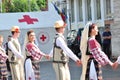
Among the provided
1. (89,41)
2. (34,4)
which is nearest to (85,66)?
(89,41)

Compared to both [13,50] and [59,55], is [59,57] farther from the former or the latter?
[13,50]

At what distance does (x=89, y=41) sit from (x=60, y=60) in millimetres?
1303

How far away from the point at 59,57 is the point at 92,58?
1220mm

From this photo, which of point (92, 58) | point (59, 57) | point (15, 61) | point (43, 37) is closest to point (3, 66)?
point (15, 61)

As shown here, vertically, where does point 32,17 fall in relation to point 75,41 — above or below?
above

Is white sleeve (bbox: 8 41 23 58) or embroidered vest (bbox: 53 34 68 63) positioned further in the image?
white sleeve (bbox: 8 41 23 58)

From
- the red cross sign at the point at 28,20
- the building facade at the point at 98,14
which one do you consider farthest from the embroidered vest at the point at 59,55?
the building facade at the point at 98,14

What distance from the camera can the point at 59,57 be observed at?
1012 cm

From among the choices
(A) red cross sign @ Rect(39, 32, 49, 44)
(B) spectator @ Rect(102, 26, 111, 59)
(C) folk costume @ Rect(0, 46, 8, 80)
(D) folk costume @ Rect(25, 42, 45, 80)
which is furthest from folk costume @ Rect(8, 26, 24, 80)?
(A) red cross sign @ Rect(39, 32, 49, 44)

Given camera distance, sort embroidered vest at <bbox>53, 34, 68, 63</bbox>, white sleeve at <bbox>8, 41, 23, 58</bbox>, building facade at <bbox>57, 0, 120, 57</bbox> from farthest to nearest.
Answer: building facade at <bbox>57, 0, 120, 57</bbox> → white sleeve at <bbox>8, 41, 23, 58</bbox> → embroidered vest at <bbox>53, 34, 68, 63</bbox>

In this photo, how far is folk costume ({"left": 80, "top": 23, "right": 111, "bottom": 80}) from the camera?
8.93 meters

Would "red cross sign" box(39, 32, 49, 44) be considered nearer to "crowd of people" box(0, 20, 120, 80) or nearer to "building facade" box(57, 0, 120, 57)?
"building facade" box(57, 0, 120, 57)

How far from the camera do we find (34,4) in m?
71.1

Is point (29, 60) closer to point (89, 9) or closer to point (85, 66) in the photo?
point (85, 66)
